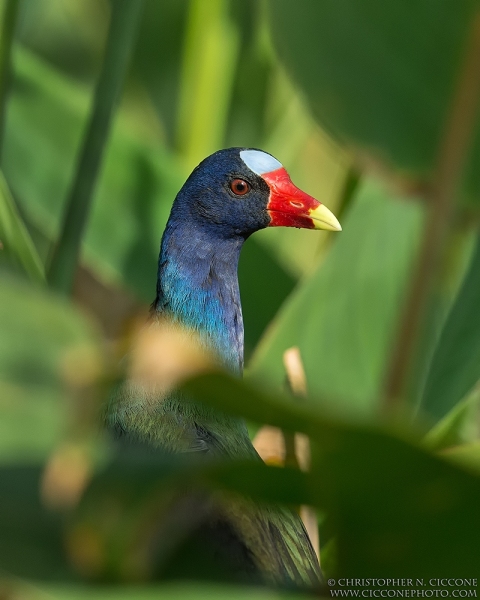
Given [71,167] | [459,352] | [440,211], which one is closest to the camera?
[440,211]

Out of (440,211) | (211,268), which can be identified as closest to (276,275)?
(211,268)

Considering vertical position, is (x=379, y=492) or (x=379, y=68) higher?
(x=379, y=68)

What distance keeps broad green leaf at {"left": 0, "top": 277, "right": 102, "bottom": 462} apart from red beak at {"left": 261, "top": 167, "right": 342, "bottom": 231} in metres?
0.70

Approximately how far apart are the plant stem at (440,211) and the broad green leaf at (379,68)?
0.04 m

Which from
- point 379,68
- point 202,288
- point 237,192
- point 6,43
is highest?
point 379,68

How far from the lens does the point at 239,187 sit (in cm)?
112

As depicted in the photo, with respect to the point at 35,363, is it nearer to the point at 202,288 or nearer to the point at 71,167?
the point at 202,288

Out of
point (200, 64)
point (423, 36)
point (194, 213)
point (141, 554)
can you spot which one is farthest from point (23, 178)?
point (141, 554)

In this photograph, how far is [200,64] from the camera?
1415 mm

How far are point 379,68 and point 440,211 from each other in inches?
8.0

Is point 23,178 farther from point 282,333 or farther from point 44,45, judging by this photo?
point 44,45

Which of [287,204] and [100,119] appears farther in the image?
[287,204]

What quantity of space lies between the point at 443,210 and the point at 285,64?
0.23 meters

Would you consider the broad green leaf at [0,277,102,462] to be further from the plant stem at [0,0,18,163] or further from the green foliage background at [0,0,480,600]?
the plant stem at [0,0,18,163]
